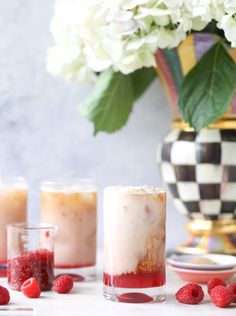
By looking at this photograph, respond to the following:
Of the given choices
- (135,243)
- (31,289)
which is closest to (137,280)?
(135,243)

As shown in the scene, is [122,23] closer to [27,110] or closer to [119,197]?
[119,197]

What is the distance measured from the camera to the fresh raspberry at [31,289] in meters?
1.13

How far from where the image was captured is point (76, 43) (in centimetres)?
143

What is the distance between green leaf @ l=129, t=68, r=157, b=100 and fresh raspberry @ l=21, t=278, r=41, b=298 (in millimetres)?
525

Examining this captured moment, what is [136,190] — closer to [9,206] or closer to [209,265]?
[209,265]

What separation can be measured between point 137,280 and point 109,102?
45 centimetres

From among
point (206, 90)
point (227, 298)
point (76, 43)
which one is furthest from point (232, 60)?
→ point (227, 298)

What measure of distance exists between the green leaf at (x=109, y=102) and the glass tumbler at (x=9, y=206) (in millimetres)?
195

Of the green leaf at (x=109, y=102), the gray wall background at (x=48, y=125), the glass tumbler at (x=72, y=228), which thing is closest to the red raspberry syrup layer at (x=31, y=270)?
the glass tumbler at (x=72, y=228)

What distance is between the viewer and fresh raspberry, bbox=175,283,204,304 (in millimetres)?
1098

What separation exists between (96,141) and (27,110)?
0.16m

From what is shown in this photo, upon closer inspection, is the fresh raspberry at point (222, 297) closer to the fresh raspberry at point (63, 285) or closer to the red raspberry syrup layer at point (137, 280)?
the red raspberry syrup layer at point (137, 280)

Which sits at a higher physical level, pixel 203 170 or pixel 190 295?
pixel 203 170

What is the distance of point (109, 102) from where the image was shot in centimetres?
145
